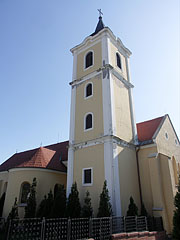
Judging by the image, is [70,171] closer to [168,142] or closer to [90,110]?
[90,110]

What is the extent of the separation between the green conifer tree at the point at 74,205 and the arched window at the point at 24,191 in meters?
4.78

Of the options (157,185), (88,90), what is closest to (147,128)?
(157,185)

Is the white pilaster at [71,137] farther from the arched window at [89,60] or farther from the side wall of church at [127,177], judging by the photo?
the side wall of church at [127,177]

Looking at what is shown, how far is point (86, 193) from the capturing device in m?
13.5

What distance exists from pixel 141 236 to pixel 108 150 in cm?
543

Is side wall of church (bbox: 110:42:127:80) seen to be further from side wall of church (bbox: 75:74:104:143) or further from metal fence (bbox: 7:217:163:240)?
metal fence (bbox: 7:217:163:240)

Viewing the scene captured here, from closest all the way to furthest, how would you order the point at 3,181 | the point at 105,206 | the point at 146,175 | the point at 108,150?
1. the point at 105,206
2. the point at 108,150
3. the point at 146,175
4. the point at 3,181

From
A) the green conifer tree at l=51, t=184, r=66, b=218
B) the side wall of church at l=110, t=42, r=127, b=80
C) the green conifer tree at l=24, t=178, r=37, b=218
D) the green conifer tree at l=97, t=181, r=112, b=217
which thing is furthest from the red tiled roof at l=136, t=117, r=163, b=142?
the green conifer tree at l=24, t=178, r=37, b=218

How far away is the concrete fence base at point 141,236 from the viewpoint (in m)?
8.35

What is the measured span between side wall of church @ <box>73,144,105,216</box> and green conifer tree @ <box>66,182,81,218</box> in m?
0.85

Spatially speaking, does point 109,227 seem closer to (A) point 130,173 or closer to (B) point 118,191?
(B) point 118,191

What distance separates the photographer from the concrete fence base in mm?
8354

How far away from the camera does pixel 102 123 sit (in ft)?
48.8

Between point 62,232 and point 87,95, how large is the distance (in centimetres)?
1187
